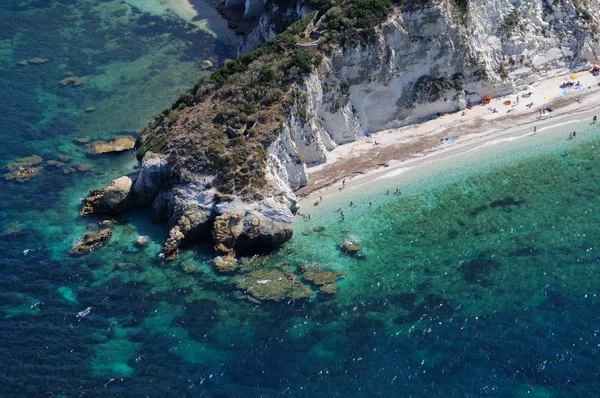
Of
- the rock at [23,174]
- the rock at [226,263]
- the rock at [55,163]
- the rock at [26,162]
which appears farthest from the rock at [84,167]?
the rock at [226,263]

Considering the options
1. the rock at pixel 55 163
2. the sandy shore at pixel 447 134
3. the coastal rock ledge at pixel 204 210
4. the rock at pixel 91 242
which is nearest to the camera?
the coastal rock ledge at pixel 204 210

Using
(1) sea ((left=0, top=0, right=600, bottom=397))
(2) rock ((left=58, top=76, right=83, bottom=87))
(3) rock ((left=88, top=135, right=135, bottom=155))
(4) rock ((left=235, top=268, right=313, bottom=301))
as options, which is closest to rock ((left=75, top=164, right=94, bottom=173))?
(1) sea ((left=0, top=0, right=600, bottom=397))

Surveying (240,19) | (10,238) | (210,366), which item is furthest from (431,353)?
(240,19)

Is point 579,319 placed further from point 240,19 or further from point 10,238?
point 240,19

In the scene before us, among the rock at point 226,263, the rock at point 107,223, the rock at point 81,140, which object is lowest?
the rock at point 226,263

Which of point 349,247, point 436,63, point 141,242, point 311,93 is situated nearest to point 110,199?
point 141,242

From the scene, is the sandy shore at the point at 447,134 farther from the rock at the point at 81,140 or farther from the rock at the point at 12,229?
the rock at the point at 12,229
